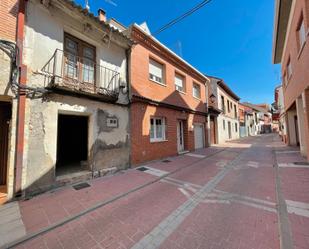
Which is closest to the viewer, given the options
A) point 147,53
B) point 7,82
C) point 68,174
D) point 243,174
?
point 7,82

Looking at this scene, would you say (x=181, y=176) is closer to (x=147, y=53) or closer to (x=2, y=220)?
(x=2, y=220)

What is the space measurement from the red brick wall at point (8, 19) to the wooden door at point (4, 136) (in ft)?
6.50

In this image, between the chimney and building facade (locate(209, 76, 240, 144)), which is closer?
the chimney

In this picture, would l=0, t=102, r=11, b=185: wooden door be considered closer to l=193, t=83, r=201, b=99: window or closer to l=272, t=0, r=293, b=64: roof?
l=193, t=83, r=201, b=99: window

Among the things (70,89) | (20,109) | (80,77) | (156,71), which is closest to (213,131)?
(156,71)

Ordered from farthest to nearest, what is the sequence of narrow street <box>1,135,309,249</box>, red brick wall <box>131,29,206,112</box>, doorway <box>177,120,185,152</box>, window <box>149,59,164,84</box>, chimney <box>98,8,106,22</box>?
1. doorway <box>177,120,185,152</box>
2. window <box>149,59,164,84</box>
3. red brick wall <box>131,29,206,112</box>
4. chimney <box>98,8,106,22</box>
5. narrow street <box>1,135,309,249</box>

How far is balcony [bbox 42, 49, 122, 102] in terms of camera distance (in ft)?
15.7

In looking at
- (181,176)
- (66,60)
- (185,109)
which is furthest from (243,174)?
(66,60)

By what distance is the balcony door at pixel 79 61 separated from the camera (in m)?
5.45

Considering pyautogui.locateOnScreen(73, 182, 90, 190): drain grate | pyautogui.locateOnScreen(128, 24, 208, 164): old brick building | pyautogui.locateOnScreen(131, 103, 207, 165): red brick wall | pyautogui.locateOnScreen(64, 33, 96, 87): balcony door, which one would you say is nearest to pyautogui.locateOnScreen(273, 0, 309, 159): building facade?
pyautogui.locateOnScreen(128, 24, 208, 164): old brick building

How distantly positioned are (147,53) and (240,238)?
27.4 ft

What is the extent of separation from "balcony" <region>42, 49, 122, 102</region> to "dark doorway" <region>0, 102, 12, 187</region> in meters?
1.54

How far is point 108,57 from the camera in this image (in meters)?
6.58

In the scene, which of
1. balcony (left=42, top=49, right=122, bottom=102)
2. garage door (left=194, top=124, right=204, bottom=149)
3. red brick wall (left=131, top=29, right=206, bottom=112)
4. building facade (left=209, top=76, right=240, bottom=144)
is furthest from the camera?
building facade (left=209, top=76, right=240, bottom=144)
